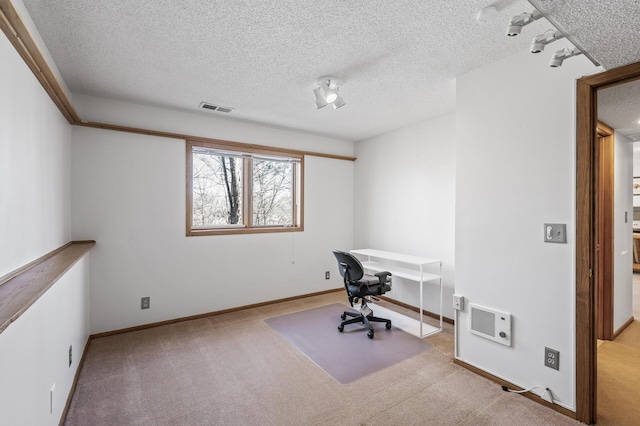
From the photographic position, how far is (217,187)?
13.0ft

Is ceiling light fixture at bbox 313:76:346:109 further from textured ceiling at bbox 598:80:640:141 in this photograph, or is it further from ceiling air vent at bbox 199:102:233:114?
textured ceiling at bbox 598:80:640:141

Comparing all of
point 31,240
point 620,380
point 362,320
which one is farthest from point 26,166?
point 620,380

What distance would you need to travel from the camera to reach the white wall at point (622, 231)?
3.17 m

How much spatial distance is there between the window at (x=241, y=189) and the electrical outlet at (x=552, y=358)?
3176 mm

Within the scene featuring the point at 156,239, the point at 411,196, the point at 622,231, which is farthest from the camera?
the point at 411,196

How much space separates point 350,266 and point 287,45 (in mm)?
2141

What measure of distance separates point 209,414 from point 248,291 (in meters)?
2.11

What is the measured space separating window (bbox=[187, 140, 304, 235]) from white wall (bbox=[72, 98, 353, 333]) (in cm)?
13

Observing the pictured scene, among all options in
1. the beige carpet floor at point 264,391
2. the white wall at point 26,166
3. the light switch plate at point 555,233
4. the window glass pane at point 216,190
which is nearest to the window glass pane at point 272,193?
the window glass pane at point 216,190

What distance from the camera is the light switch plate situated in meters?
1.98

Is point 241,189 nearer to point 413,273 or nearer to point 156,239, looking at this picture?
point 156,239

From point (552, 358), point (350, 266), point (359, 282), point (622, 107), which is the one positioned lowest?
point (552, 358)

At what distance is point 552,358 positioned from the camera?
2018 millimetres

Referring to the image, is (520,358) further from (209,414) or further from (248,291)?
(248,291)
